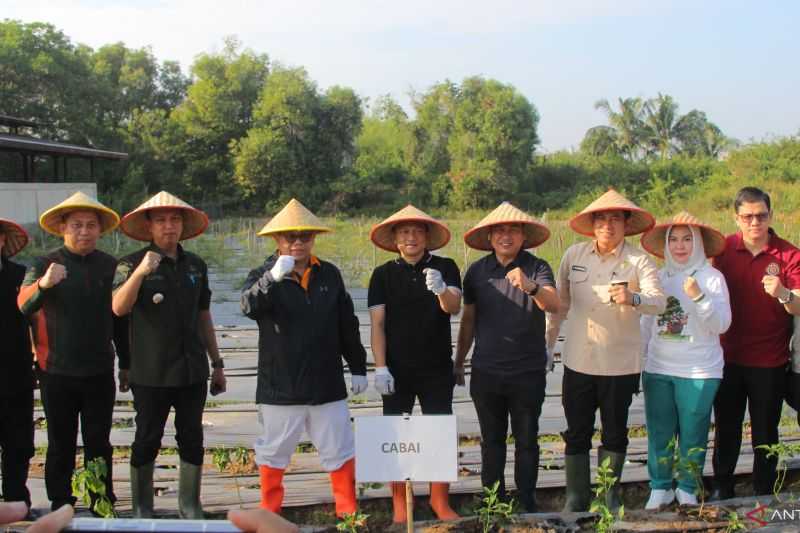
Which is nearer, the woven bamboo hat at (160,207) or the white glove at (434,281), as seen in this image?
the white glove at (434,281)

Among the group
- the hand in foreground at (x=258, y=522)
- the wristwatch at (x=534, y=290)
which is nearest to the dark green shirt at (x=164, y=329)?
the wristwatch at (x=534, y=290)

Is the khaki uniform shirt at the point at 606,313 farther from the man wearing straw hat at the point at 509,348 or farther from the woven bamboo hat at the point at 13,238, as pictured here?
the woven bamboo hat at the point at 13,238

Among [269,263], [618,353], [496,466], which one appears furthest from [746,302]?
[269,263]

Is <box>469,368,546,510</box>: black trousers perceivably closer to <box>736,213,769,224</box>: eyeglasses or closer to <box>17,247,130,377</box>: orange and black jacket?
<box>736,213,769,224</box>: eyeglasses

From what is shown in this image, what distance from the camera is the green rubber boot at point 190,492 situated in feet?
11.1

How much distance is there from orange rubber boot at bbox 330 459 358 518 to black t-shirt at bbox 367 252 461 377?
47 cm

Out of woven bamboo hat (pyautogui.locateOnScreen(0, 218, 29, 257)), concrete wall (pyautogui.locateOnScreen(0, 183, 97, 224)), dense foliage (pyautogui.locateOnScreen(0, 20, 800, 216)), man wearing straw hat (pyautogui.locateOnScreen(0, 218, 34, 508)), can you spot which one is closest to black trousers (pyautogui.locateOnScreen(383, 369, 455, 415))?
man wearing straw hat (pyautogui.locateOnScreen(0, 218, 34, 508))

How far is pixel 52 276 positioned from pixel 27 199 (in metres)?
16.6

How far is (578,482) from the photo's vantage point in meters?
3.46

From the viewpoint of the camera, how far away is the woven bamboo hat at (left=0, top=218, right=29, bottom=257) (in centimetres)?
354

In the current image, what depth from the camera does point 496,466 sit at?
11.2ft

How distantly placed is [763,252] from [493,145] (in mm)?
31602

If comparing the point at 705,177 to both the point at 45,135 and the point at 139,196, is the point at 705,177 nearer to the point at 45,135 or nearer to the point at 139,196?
the point at 139,196

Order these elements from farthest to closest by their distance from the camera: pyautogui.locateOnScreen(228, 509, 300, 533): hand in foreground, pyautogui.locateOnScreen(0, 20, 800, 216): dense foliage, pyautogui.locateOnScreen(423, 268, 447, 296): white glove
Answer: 1. pyautogui.locateOnScreen(0, 20, 800, 216): dense foliage
2. pyautogui.locateOnScreen(423, 268, 447, 296): white glove
3. pyautogui.locateOnScreen(228, 509, 300, 533): hand in foreground
